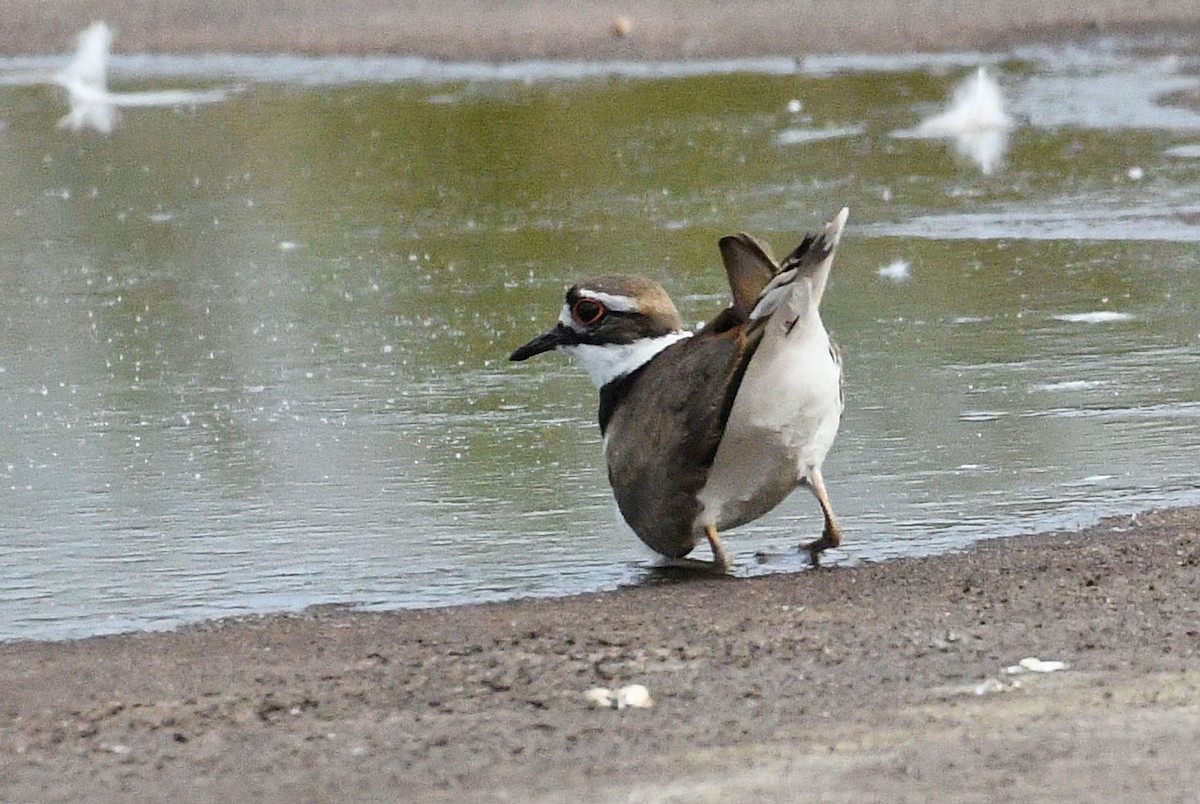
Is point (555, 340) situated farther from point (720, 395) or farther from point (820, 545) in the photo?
point (820, 545)

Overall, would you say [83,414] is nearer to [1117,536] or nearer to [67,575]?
[67,575]

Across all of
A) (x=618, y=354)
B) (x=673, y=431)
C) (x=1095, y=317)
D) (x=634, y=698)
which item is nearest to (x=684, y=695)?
(x=634, y=698)

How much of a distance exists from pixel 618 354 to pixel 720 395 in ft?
2.46

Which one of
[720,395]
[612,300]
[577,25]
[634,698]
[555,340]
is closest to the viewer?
[634,698]

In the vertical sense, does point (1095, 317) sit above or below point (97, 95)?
below

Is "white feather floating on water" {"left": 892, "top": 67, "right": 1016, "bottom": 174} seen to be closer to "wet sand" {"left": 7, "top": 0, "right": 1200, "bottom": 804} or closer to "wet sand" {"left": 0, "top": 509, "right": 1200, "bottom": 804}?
"wet sand" {"left": 7, "top": 0, "right": 1200, "bottom": 804}

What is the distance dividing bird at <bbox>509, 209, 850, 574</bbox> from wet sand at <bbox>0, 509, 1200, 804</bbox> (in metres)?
0.27

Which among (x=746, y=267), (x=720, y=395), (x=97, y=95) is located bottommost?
(x=720, y=395)

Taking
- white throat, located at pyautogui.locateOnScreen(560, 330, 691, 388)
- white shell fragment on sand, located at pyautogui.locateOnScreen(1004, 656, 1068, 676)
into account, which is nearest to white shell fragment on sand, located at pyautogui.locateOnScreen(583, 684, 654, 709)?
white shell fragment on sand, located at pyautogui.locateOnScreen(1004, 656, 1068, 676)

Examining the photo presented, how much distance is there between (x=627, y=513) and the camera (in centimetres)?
700

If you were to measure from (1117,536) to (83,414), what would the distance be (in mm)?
4097

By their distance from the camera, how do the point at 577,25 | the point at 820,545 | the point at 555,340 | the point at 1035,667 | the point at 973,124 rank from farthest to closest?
the point at 577,25 → the point at 973,124 → the point at 555,340 → the point at 820,545 → the point at 1035,667

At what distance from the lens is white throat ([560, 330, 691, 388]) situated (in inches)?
282

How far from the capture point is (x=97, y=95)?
18.8 meters
